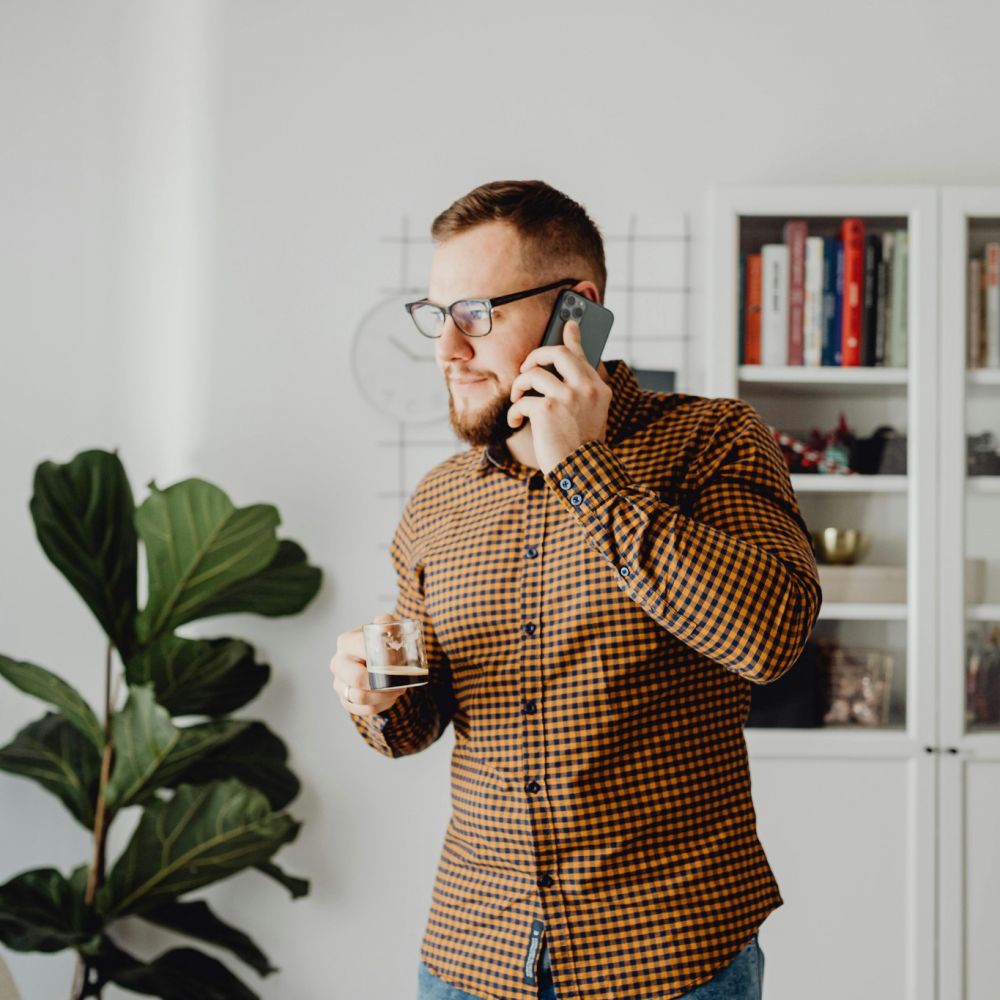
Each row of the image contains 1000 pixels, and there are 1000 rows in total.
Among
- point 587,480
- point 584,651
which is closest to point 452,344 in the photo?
point 587,480

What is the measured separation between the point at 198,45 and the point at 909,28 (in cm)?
170

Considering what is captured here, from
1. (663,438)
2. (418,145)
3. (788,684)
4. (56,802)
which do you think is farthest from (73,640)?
(663,438)

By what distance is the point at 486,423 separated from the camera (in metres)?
1.30

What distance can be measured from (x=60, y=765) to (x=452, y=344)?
5.15ft

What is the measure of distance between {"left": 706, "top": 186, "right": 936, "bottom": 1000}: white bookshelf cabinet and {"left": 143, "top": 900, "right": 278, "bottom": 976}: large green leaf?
42.2 inches

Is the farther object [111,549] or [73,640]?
[73,640]

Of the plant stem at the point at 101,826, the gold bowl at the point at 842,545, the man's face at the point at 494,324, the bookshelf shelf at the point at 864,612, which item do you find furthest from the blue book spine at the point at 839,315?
the plant stem at the point at 101,826

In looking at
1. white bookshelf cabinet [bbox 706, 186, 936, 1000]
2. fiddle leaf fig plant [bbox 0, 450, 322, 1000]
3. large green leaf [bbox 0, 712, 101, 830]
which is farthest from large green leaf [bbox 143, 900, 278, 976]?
white bookshelf cabinet [bbox 706, 186, 936, 1000]

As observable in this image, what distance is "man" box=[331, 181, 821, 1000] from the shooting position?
111cm

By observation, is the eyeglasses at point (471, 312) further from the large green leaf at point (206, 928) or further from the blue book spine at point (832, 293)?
the large green leaf at point (206, 928)

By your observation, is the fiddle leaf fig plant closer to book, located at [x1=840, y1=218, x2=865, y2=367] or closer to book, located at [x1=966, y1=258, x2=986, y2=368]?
book, located at [x1=840, y1=218, x2=865, y2=367]

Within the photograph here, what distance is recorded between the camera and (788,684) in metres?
2.32

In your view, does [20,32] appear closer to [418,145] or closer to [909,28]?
[418,145]

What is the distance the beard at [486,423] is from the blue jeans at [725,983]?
58 cm
